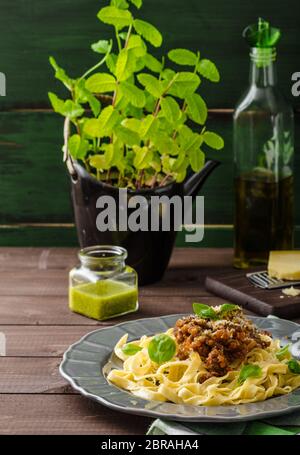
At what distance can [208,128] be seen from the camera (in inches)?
85.6

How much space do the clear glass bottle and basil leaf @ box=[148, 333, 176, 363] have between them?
641 mm

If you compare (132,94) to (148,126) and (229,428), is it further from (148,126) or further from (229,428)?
(229,428)

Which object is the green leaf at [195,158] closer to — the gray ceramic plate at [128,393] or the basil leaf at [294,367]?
the gray ceramic plate at [128,393]

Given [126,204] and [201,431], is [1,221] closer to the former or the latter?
[126,204]

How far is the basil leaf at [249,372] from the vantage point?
129 centimetres

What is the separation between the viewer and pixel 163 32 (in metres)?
2.13

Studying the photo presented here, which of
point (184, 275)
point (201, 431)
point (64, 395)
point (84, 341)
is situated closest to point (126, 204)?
point (184, 275)

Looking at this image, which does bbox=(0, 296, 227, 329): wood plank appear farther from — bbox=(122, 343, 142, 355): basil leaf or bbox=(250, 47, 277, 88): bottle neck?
bbox=(250, 47, 277, 88): bottle neck

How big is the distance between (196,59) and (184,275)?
0.43 m

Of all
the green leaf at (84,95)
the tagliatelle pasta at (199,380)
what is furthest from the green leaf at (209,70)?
the tagliatelle pasta at (199,380)

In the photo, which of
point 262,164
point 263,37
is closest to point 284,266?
point 262,164

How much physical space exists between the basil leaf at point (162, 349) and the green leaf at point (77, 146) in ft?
1.98

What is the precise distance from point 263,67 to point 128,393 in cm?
85

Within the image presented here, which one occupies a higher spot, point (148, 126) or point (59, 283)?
point (148, 126)
